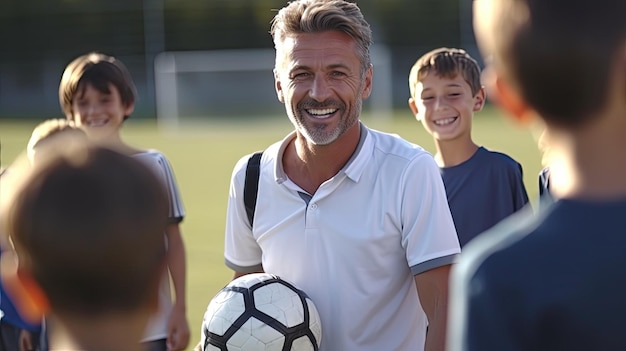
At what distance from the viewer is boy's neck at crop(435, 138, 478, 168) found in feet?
15.2

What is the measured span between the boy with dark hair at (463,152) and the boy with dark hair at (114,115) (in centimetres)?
126

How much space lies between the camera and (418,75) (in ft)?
16.1

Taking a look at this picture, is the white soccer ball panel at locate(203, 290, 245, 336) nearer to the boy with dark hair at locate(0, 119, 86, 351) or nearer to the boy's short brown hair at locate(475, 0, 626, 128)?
the boy with dark hair at locate(0, 119, 86, 351)

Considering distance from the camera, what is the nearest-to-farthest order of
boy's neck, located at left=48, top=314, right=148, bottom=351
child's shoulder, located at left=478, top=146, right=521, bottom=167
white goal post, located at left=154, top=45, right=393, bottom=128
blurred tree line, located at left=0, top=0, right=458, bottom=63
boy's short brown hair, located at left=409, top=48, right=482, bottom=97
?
boy's neck, located at left=48, top=314, right=148, bottom=351 → child's shoulder, located at left=478, top=146, right=521, bottom=167 → boy's short brown hair, located at left=409, top=48, right=482, bottom=97 → white goal post, located at left=154, top=45, right=393, bottom=128 → blurred tree line, located at left=0, top=0, right=458, bottom=63

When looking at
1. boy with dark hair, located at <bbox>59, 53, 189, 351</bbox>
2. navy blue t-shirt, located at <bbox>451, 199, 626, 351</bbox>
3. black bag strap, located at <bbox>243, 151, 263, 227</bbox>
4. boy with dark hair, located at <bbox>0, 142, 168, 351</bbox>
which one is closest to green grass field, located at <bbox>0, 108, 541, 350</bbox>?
boy with dark hair, located at <bbox>59, 53, 189, 351</bbox>

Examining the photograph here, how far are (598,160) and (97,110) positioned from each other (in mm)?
3646

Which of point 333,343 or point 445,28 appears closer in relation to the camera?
point 333,343

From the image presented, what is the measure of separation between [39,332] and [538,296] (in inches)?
129

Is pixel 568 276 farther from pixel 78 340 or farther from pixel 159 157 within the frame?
pixel 159 157

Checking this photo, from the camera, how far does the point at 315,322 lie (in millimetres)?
3320

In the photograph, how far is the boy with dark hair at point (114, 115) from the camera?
187 inches

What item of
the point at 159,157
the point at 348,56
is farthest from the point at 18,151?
the point at 348,56

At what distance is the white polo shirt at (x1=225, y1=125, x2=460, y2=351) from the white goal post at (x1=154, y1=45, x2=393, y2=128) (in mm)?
25318

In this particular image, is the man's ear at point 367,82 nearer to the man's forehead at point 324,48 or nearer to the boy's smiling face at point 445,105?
the man's forehead at point 324,48
